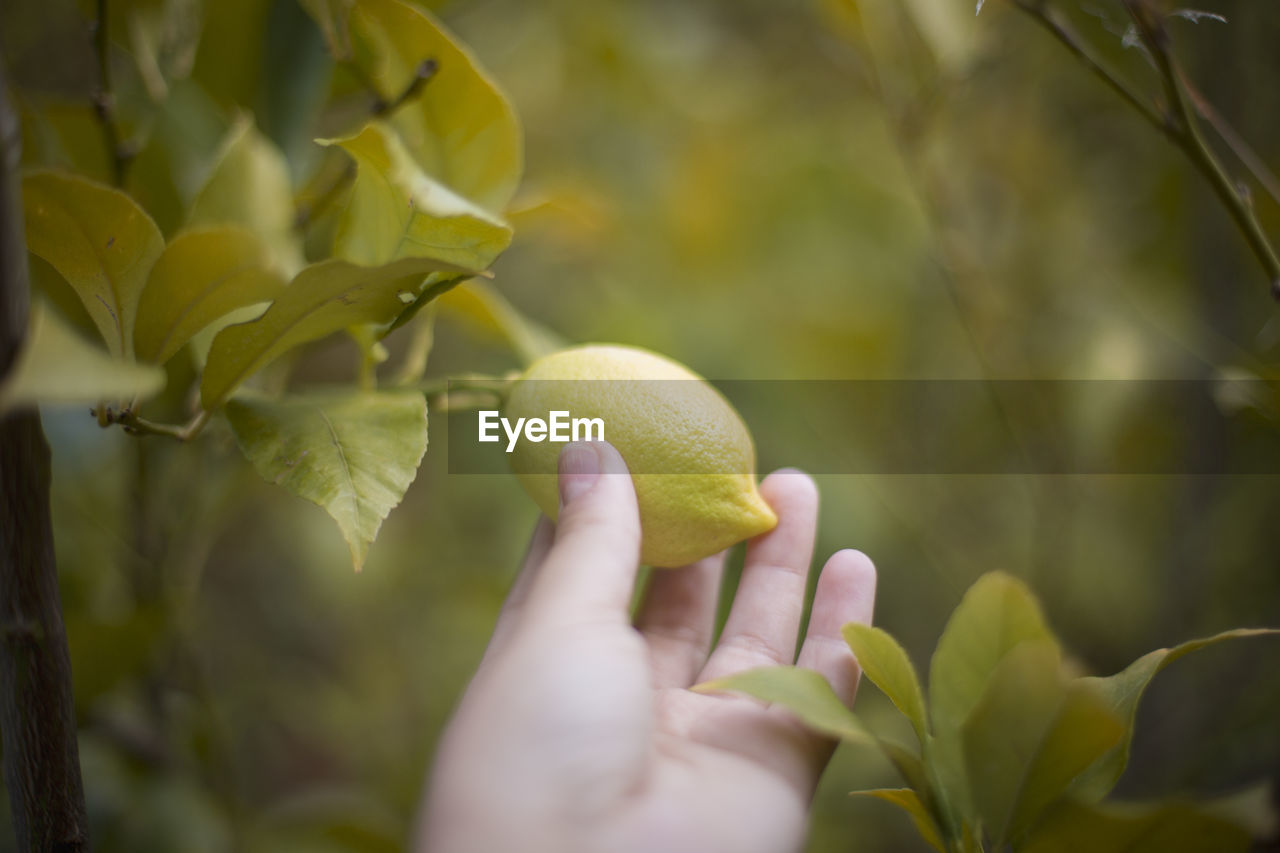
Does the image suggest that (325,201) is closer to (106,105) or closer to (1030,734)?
(106,105)

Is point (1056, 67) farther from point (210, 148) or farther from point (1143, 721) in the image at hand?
point (210, 148)

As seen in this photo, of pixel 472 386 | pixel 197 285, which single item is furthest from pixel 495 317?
pixel 197 285

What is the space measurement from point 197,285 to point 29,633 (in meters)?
0.22

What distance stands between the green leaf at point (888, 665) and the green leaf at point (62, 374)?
1.32ft

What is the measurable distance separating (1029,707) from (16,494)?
1.81ft

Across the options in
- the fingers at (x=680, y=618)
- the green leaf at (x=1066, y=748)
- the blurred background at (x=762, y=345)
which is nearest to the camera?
the green leaf at (x=1066, y=748)

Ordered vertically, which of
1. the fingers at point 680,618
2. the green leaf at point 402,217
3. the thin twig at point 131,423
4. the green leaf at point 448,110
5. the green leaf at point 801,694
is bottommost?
the fingers at point 680,618

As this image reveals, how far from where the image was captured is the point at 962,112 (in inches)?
61.2

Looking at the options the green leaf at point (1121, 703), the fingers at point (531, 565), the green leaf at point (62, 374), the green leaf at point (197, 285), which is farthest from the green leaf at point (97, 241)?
the green leaf at point (1121, 703)

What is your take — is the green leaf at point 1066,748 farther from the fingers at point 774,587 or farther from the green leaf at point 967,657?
the fingers at point 774,587

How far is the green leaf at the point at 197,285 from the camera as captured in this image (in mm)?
435

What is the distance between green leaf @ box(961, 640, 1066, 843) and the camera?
1.38 feet

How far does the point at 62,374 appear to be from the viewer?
1.01 feet

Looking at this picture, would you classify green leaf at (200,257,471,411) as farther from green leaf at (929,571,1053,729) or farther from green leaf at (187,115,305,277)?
green leaf at (929,571,1053,729)
